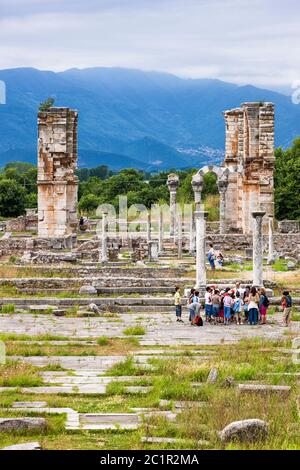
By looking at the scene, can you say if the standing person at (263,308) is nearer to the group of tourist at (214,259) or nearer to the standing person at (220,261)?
the group of tourist at (214,259)

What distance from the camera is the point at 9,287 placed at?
88.9 feet

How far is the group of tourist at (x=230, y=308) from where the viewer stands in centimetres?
2209

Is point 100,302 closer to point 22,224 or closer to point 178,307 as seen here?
point 178,307

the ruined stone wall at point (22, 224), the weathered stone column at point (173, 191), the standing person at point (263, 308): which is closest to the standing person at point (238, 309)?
the standing person at point (263, 308)

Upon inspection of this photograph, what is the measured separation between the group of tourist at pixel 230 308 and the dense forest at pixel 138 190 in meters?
36.2

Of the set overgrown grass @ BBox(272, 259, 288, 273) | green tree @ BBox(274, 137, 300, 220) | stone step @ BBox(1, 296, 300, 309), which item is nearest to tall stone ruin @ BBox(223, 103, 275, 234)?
overgrown grass @ BBox(272, 259, 288, 273)

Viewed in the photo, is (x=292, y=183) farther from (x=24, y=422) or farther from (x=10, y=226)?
(x=24, y=422)

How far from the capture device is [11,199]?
69.8 m

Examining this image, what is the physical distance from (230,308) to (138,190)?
58.9m

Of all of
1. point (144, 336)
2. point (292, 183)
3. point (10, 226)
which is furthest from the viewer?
point (292, 183)

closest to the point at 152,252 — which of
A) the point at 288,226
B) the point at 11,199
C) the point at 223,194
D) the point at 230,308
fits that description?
the point at 223,194

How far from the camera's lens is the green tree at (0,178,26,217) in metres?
69.0
